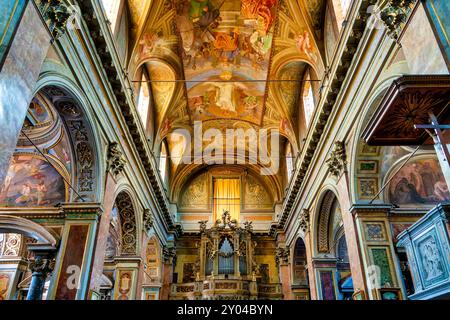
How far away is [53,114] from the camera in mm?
9570

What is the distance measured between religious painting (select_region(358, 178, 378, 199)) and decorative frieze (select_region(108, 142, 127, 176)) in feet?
21.3

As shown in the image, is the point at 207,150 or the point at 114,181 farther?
the point at 207,150

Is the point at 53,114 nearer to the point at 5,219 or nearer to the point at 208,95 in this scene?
the point at 5,219

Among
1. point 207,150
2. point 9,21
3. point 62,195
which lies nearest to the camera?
point 9,21

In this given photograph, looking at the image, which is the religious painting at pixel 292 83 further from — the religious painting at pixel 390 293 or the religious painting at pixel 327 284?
the religious painting at pixel 390 293

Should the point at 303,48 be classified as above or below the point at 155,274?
above

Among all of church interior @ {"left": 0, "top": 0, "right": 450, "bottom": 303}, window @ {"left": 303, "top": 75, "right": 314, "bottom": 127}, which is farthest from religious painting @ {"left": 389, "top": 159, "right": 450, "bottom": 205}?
window @ {"left": 303, "top": 75, "right": 314, "bottom": 127}

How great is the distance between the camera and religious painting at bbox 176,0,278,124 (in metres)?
12.8

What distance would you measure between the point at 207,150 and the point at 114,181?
10.9 metres

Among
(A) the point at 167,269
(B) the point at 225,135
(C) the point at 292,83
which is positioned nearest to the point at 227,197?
(B) the point at 225,135

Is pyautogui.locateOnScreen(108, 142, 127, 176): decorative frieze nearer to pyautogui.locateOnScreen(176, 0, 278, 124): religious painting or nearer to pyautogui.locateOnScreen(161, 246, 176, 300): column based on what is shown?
pyautogui.locateOnScreen(176, 0, 278, 124): religious painting

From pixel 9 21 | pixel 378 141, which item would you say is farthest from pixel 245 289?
pixel 9 21

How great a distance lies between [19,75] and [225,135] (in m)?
15.1

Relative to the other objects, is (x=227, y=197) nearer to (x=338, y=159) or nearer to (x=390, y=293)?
(x=338, y=159)
